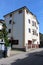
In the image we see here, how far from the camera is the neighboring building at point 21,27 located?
3659 cm

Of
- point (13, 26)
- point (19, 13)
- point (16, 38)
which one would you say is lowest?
point (16, 38)

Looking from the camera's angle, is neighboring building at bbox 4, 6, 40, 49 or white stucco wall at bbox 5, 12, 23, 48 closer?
neighboring building at bbox 4, 6, 40, 49

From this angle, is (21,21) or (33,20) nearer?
(21,21)

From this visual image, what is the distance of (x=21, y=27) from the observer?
122 ft

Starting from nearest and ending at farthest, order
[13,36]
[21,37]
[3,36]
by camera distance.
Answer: [3,36], [21,37], [13,36]

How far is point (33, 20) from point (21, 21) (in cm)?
674

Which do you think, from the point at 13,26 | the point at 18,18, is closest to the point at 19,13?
the point at 18,18

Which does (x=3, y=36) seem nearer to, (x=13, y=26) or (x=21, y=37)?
(x=21, y=37)

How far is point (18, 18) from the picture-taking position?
38.6 meters

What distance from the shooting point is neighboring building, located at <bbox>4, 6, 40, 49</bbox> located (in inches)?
1441

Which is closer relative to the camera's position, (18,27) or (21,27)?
(21,27)

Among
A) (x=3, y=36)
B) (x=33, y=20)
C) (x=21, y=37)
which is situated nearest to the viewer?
(x=3, y=36)

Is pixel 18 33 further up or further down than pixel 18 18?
further down

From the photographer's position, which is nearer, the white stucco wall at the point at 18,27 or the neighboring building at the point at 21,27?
the neighboring building at the point at 21,27
